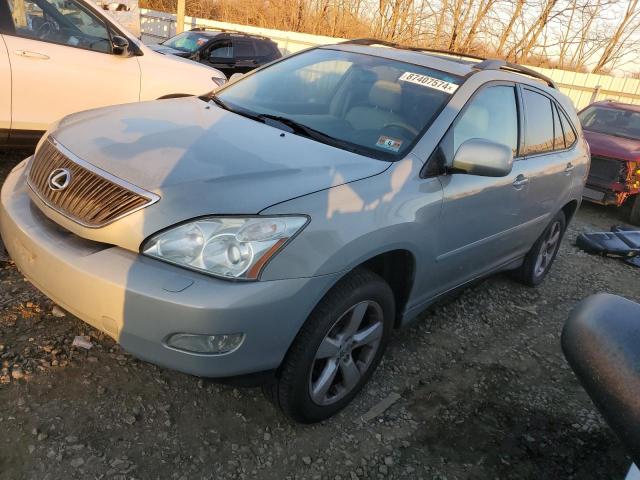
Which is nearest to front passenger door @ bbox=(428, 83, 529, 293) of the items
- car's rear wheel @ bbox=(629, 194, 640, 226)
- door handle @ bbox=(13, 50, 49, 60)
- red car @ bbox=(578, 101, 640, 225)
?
door handle @ bbox=(13, 50, 49, 60)

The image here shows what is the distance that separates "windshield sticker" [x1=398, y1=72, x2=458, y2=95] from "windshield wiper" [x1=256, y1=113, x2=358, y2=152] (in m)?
0.68

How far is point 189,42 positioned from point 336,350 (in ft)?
Result: 33.7

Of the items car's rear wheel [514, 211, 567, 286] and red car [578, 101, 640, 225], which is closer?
car's rear wheel [514, 211, 567, 286]

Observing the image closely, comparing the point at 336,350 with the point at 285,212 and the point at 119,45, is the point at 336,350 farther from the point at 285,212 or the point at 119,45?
the point at 119,45

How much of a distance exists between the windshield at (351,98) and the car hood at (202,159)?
0.74ft

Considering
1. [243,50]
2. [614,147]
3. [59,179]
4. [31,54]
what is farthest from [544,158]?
[243,50]

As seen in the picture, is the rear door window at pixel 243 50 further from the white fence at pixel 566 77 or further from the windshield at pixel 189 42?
the white fence at pixel 566 77

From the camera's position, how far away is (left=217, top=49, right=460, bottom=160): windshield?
2805mm

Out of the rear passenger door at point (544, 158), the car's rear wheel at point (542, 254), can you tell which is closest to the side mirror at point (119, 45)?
the rear passenger door at point (544, 158)

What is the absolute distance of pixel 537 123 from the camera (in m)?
3.80

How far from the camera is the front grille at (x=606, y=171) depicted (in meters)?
7.56

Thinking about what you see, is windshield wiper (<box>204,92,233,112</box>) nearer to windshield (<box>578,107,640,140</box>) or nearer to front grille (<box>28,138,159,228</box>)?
front grille (<box>28,138,159,228</box>)

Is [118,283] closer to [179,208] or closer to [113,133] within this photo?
[179,208]

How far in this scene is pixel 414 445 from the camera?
2.51m
